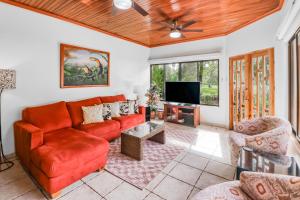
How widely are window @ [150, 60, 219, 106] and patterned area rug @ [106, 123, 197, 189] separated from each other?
6.01ft

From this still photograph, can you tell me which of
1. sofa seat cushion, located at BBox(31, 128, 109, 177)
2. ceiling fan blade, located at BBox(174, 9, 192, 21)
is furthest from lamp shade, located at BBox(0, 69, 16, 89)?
ceiling fan blade, located at BBox(174, 9, 192, 21)

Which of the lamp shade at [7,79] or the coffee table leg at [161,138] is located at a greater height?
the lamp shade at [7,79]

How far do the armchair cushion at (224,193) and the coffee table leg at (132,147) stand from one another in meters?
1.56

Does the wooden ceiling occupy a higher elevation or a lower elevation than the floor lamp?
higher

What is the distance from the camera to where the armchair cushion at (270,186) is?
1.02 metres

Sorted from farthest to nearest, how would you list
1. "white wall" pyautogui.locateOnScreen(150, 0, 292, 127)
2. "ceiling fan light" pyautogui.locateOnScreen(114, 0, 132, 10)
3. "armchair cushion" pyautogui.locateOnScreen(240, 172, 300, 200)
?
1. "white wall" pyautogui.locateOnScreen(150, 0, 292, 127)
2. "ceiling fan light" pyautogui.locateOnScreen(114, 0, 132, 10)
3. "armchair cushion" pyautogui.locateOnScreen(240, 172, 300, 200)

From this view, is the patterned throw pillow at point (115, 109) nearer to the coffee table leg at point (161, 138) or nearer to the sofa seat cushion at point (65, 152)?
the coffee table leg at point (161, 138)

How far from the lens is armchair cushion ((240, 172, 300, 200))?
3.35 ft

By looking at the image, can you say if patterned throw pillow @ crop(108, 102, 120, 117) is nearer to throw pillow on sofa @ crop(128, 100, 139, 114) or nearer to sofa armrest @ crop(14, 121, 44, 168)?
throw pillow on sofa @ crop(128, 100, 139, 114)

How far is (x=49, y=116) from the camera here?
299 cm

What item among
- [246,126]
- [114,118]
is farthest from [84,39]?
[246,126]

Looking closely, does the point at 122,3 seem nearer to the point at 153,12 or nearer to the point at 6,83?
the point at 153,12

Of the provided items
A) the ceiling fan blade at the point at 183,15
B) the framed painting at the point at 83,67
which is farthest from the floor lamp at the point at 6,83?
the ceiling fan blade at the point at 183,15

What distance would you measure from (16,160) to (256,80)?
5.22 meters
